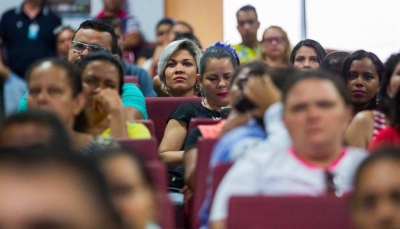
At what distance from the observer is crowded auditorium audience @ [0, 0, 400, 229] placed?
1.86 ft

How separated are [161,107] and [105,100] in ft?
3.13

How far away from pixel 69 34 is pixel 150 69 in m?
0.74

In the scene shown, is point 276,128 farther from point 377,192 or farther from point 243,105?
point 377,192

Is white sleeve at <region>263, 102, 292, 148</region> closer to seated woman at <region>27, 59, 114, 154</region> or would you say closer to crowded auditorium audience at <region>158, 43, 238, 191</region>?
seated woman at <region>27, 59, 114, 154</region>

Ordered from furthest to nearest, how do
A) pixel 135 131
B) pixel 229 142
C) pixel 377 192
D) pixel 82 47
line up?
pixel 82 47 < pixel 135 131 < pixel 229 142 < pixel 377 192

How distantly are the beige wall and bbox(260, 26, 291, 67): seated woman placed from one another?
2694 mm

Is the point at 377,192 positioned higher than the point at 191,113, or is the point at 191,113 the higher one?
the point at 377,192

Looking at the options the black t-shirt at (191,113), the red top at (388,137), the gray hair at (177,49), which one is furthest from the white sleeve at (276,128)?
the gray hair at (177,49)

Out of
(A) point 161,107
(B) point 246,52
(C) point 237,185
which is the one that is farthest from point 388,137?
(B) point 246,52

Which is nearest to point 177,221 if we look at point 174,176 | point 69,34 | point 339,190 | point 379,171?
point 174,176

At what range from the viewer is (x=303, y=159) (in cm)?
203

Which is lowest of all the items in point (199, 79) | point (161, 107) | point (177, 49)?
point (161, 107)

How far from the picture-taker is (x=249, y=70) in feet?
8.16

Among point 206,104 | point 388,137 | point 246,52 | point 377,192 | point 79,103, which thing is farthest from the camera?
point 246,52
